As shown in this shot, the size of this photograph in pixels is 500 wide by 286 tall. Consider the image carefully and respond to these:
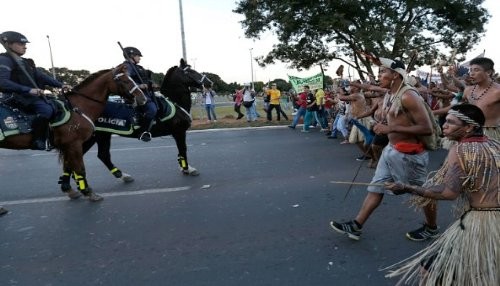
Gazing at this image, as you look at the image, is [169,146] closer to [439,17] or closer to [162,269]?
[162,269]

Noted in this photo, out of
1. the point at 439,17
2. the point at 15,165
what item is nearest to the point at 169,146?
the point at 15,165

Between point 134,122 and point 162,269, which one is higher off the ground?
point 134,122

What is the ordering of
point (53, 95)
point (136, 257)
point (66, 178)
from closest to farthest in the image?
point (136, 257)
point (53, 95)
point (66, 178)

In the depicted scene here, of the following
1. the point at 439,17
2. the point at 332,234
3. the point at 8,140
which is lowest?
the point at 332,234

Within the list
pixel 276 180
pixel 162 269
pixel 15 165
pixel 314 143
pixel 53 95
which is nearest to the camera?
pixel 162 269

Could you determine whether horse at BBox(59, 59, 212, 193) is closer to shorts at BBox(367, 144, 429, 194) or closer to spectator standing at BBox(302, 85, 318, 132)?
shorts at BBox(367, 144, 429, 194)

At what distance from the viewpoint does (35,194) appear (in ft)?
21.9

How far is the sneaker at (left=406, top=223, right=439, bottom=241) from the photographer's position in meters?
4.15

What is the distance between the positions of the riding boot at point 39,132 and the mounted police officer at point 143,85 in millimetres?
1600

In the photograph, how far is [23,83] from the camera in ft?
18.6

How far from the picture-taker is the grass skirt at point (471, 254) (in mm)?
2568

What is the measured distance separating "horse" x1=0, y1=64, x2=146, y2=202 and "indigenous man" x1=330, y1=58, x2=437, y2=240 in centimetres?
383

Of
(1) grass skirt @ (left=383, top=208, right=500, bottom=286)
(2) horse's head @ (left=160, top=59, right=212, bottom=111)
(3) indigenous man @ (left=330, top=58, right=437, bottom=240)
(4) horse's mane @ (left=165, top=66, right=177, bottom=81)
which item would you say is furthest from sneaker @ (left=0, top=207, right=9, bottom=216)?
(1) grass skirt @ (left=383, top=208, right=500, bottom=286)

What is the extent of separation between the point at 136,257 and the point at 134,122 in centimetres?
360
